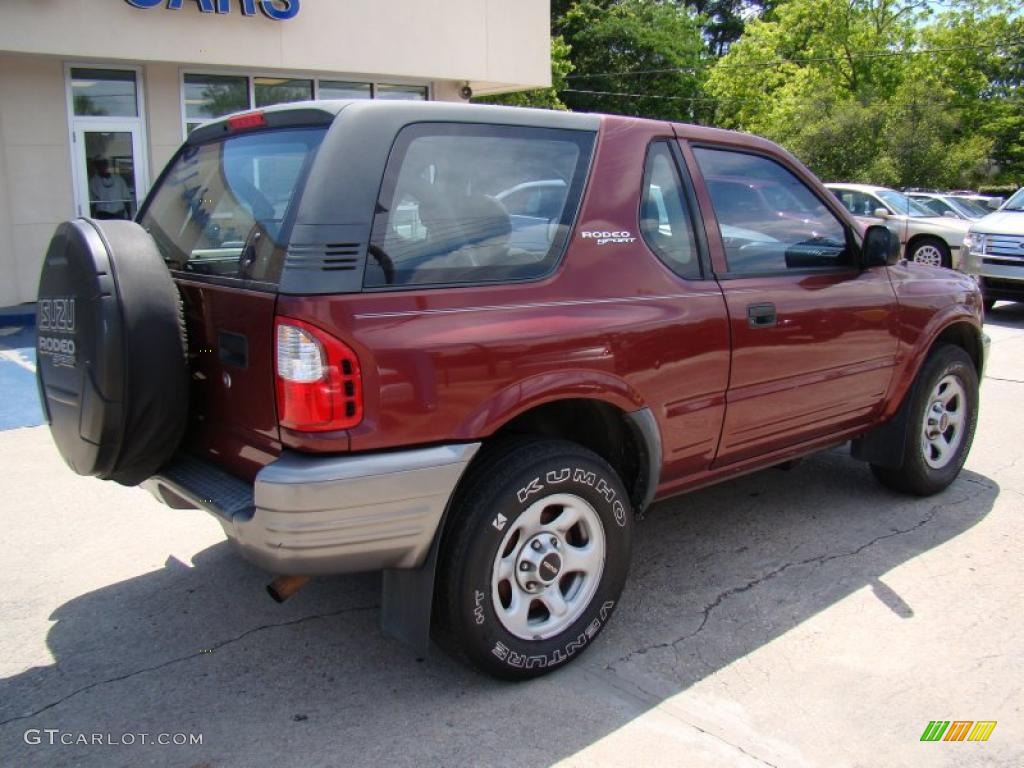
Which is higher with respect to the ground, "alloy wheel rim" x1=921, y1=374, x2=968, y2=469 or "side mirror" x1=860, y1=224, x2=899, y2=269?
"side mirror" x1=860, y1=224, x2=899, y2=269

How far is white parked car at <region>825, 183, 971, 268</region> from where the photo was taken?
14.7m

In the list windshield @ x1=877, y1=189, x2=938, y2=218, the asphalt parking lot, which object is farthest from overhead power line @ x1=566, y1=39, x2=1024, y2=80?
the asphalt parking lot

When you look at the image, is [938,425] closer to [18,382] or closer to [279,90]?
[18,382]

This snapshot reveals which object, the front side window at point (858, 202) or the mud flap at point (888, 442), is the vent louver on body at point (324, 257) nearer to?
the mud flap at point (888, 442)

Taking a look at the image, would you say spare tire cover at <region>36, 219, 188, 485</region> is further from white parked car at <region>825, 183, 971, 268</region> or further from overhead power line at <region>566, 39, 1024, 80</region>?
overhead power line at <region>566, 39, 1024, 80</region>

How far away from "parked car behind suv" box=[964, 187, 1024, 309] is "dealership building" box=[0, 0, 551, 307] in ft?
25.5

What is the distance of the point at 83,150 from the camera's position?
11.2m

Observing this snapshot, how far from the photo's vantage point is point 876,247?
167 inches

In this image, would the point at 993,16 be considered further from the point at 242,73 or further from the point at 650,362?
the point at 650,362

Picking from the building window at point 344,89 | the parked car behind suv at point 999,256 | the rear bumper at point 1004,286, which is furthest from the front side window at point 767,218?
the building window at point 344,89

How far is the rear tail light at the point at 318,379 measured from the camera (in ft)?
8.60

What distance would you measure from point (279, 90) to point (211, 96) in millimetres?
992

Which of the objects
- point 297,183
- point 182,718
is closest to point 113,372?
point 297,183

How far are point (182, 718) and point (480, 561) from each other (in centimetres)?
111
